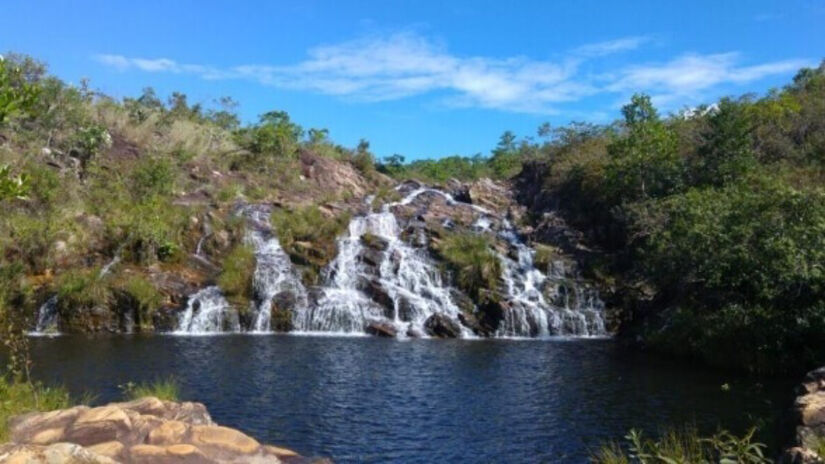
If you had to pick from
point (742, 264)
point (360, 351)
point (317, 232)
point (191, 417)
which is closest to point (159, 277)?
point (317, 232)

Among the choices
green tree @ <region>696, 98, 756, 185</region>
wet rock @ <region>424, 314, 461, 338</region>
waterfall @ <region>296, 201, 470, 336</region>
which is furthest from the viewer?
green tree @ <region>696, 98, 756, 185</region>

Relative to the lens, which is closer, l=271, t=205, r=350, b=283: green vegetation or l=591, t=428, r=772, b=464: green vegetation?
l=591, t=428, r=772, b=464: green vegetation

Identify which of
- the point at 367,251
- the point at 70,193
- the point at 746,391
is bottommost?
the point at 746,391

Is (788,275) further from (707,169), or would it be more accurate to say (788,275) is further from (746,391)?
(707,169)

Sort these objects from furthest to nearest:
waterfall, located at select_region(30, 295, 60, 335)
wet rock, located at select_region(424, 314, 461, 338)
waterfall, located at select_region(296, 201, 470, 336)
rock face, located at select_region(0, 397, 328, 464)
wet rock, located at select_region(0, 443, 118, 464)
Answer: waterfall, located at select_region(296, 201, 470, 336), wet rock, located at select_region(424, 314, 461, 338), waterfall, located at select_region(30, 295, 60, 335), rock face, located at select_region(0, 397, 328, 464), wet rock, located at select_region(0, 443, 118, 464)

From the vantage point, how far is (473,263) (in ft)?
129

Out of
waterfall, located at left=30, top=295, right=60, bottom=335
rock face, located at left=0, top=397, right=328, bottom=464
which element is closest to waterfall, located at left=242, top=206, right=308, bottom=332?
waterfall, located at left=30, top=295, right=60, bottom=335

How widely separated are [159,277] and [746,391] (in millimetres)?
29096

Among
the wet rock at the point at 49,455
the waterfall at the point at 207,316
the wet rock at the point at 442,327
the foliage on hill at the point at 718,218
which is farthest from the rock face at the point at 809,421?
the waterfall at the point at 207,316

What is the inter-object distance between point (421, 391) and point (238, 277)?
63.0ft

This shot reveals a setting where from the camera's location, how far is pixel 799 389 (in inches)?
463

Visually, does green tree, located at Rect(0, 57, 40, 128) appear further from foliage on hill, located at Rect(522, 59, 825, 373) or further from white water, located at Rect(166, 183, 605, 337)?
white water, located at Rect(166, 183, 605, 337)

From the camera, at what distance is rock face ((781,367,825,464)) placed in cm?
862

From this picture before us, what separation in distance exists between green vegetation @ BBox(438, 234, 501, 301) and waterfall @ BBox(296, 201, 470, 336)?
1.10 metres
